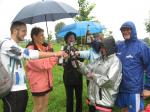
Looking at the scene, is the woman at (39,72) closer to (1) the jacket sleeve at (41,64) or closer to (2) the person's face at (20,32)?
(1) the jacket sleeve at (41,64)

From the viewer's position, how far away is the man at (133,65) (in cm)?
553

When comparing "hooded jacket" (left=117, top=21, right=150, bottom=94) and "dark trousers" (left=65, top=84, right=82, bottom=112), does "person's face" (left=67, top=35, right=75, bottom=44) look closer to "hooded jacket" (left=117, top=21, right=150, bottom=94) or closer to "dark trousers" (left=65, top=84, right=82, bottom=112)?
"dark trousers" (left=65, top=84, right=82, bottom=112)

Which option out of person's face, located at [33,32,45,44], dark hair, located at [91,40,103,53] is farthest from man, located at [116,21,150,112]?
person's face, located at [33,32,45,44]

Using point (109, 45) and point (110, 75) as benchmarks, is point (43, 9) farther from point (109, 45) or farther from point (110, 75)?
point (110, 75)

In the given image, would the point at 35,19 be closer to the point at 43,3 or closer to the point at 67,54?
the point at 43,3

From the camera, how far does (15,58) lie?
5.18 metres

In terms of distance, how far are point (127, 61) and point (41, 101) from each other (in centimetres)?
194

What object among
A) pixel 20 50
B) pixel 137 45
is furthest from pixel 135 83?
pixel 20 50

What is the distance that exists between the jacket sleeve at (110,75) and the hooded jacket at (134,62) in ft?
0.56

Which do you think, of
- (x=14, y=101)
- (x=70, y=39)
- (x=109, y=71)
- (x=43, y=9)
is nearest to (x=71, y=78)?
(x=70, y=39)

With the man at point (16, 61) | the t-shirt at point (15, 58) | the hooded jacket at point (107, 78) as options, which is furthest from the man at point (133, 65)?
the t-shirt at point (15, 58)

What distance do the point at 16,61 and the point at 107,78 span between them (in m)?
1.31

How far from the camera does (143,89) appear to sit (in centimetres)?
566

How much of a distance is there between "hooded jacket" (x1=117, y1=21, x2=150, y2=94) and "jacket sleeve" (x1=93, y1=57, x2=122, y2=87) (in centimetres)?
17
